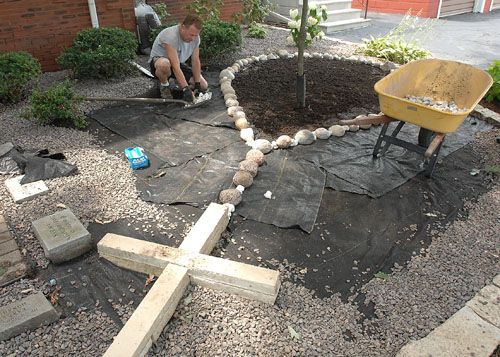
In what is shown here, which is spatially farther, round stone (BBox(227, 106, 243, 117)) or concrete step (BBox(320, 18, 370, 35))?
concrete step (BBox(320, 18, 370, 35))

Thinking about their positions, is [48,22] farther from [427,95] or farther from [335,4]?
[335,4]

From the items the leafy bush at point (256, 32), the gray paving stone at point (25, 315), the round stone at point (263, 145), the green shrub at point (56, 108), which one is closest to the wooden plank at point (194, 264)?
the gray paving stone at point (25, 315)

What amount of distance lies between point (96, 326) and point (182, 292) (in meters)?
0.50

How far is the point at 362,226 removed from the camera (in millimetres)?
2984

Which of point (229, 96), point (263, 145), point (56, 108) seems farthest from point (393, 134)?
point (56, 108)

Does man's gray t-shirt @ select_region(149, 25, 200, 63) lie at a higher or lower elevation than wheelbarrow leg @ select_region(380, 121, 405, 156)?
higher

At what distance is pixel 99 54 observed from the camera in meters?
5.22

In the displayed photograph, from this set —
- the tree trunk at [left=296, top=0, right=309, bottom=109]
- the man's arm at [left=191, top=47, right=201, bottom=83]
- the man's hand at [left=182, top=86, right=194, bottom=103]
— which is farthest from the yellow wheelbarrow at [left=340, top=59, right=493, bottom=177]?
the man's arm at [left=191, top=47, right=201, bottom=83]

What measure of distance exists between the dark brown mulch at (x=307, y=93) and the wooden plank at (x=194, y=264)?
2110 millimetres

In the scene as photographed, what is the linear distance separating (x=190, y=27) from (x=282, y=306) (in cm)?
358

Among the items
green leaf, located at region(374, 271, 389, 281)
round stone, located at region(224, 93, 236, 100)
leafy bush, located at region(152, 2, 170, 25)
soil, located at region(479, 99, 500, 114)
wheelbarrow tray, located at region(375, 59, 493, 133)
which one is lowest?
green leaf, located at region(374, 271, 389, 281)

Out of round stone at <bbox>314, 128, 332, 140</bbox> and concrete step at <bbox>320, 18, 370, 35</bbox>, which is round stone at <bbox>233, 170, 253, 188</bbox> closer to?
round stone at <bbox>314, 128, 332, 140</bbox>

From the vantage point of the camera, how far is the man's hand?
16.0ft

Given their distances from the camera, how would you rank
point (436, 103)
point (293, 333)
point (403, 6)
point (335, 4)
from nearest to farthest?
1. point (293, 333)
2. point (436, 103)
3. point (335, 4)
4. point (403, 6)
